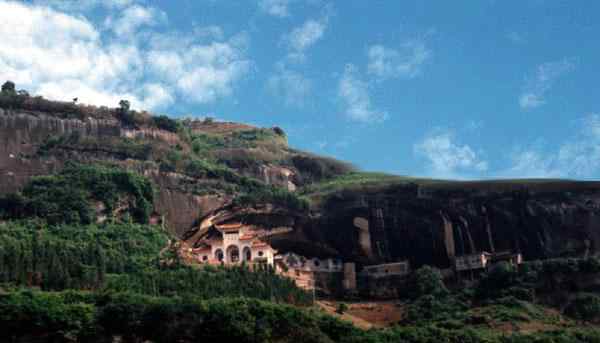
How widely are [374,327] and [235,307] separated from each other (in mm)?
10052

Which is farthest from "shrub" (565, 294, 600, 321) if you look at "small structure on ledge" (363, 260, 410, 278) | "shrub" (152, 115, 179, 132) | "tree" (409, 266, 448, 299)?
"shrub" (152, 115, 179, 132)

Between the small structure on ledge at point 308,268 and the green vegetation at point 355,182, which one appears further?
the green vegetation at point 355,182

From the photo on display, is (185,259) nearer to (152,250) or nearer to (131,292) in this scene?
(152,250)

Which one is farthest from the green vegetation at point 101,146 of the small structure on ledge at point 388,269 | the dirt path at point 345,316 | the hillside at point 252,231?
the dirt path at point 345,316

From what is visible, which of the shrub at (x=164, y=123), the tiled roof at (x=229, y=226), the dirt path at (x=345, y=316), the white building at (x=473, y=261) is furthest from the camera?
the shrub at (x=164, y=123)

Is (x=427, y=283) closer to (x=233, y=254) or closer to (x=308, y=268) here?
(x=308, y=268)

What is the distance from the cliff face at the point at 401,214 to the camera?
7162 centimetres

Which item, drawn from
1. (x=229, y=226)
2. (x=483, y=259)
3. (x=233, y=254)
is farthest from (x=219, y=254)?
(x=483, y=259)

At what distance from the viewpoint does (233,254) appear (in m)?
72.6

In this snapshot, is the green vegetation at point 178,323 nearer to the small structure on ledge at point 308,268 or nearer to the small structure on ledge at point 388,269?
the small structure on ledge at point 308,268

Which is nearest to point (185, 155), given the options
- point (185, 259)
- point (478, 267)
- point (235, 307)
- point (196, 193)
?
point (196, 193)

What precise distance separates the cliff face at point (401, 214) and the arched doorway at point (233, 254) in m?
3.37

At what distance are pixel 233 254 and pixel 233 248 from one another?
43 centimetres

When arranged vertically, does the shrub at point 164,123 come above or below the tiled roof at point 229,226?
above
